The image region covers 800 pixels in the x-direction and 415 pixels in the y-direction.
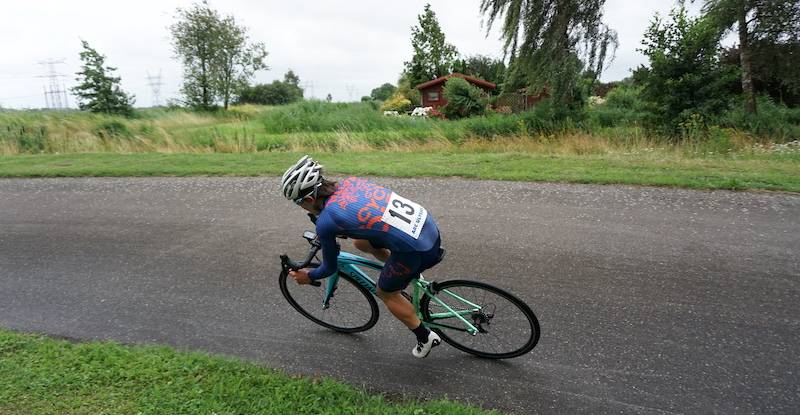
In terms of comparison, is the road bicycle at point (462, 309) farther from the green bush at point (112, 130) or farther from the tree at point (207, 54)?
the tree at point (207, 54)

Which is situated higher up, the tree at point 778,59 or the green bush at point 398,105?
the green bush at point 398,105

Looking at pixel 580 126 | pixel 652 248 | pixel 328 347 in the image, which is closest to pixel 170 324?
pixel 328 347

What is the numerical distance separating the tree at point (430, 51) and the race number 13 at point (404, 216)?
52581mm

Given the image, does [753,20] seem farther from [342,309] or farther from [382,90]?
[382,90]

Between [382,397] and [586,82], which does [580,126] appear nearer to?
[586,82]

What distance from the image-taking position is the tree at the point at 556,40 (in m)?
18.7

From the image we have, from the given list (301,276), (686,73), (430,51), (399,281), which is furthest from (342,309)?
(430,51)

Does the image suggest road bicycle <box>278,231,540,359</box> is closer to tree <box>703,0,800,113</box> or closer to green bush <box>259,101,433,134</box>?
green bush <box>259,101,433,134</box>

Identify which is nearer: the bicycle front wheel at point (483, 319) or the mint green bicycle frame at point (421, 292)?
the bicycle front wheel at point (483, 319)

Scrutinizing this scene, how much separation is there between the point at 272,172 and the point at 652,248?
7679 millimetres

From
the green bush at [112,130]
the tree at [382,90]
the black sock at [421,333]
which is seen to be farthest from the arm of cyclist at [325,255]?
the tree at [382,90]

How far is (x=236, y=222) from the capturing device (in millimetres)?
6961

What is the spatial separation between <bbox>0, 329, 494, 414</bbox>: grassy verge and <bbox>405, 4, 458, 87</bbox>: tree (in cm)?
5279

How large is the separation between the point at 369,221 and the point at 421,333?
1.11 m
